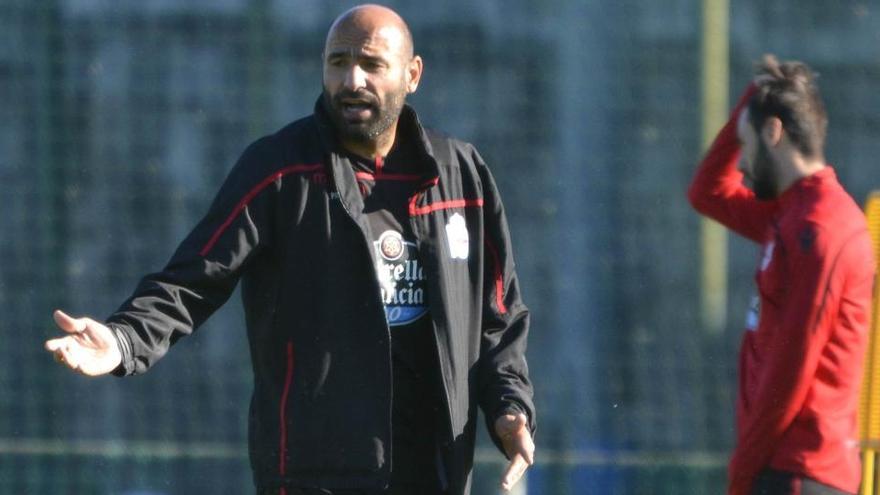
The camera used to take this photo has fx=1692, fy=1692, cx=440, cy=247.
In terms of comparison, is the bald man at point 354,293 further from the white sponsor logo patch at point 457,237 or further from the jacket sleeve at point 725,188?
the jacket sleeve at point 725,188

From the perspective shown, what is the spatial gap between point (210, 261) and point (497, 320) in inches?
29.0

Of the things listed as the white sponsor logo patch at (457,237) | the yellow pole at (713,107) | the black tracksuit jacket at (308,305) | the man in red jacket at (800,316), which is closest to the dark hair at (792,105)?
the man in red jacket at (800,316)

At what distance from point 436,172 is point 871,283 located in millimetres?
1148

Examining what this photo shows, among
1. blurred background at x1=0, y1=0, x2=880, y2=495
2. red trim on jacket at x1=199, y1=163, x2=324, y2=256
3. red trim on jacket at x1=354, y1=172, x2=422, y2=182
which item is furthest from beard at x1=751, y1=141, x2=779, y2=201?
blurred background at x1=0, y1=0, x2=880, y2=495

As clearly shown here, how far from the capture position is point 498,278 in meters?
4.10

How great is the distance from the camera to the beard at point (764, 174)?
4.33 m

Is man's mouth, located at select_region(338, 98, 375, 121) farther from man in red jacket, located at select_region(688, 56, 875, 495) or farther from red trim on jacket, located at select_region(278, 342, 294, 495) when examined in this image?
man in red jacket, located at select_region(688, 56, 875, 495)

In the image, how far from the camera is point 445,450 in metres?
3.89

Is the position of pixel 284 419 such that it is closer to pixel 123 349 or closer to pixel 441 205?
pixel 123 349

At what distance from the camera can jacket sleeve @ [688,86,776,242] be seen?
4.63 m

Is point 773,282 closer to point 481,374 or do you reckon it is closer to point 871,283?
point 871,283

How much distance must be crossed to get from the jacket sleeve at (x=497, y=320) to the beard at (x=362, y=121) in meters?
0.28

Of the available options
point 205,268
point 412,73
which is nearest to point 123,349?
point 205,268

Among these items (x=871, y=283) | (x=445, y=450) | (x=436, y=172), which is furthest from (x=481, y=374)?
(x=871, y=283)
